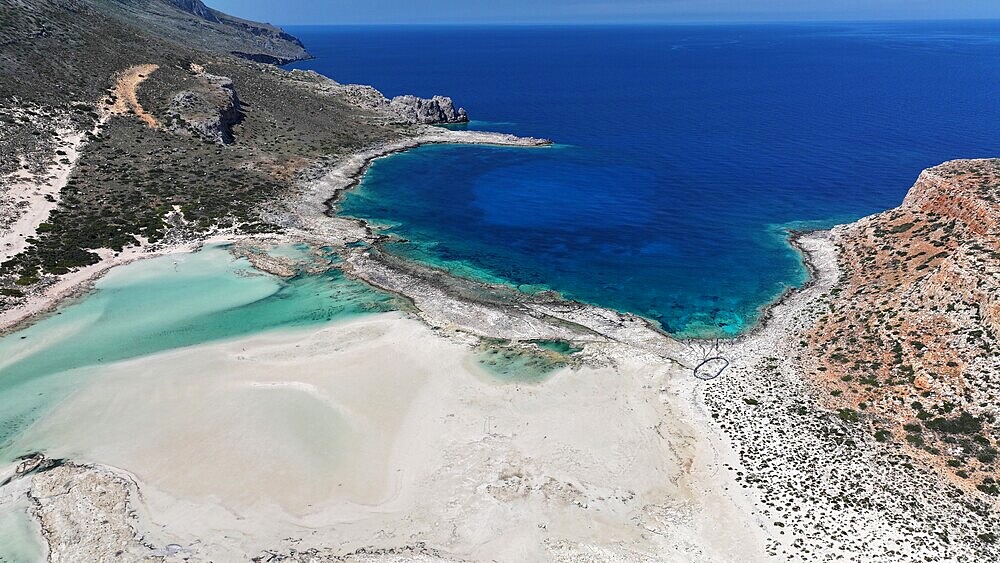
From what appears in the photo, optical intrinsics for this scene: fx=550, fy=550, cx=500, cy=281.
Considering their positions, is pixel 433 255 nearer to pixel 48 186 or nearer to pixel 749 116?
pixel 48 186

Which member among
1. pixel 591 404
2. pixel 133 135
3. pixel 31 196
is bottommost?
pixel 591 404

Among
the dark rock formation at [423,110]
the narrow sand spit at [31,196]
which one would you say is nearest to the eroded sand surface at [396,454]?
the narrow sand spit at [31,196]

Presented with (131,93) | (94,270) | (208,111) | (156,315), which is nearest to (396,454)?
(156,315)

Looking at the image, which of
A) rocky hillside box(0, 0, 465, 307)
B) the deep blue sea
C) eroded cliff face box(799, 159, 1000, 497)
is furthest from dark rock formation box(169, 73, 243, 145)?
eroded cliff face box(799, 159, 1000, 497)

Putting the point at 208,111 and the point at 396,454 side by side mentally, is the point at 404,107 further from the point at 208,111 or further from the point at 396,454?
the point at 396,454

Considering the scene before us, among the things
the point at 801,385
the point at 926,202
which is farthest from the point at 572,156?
the point at 801,385

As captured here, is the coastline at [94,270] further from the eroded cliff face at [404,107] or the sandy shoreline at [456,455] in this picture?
the eroded cliff face at [404,107]
